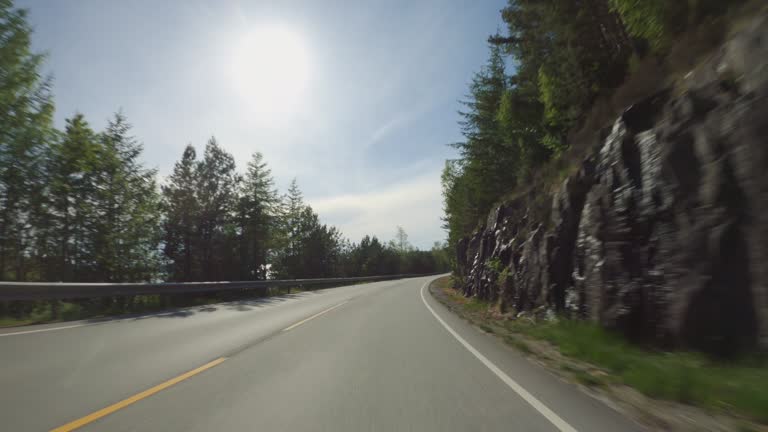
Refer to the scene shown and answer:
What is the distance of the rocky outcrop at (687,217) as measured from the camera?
485 cm

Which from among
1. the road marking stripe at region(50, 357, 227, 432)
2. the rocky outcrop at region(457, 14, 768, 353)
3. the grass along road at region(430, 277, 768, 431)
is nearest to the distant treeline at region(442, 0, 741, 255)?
the rocky outcrop at region(457, 14, 768, 353)

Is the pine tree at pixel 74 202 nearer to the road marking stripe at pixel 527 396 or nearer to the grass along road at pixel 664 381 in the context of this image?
the road marking stripe at pixel 527 396

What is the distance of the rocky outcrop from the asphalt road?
231 centimetres

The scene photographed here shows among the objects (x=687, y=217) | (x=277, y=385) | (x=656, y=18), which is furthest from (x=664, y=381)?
(x=656, y=18)

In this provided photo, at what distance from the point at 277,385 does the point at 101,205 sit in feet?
86.7

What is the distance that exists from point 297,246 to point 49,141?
47.6 metres

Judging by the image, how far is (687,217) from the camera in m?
5.71

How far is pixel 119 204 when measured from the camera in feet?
82.9

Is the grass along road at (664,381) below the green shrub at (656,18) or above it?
below

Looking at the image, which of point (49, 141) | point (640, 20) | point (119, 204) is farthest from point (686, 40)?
point (119, 204)

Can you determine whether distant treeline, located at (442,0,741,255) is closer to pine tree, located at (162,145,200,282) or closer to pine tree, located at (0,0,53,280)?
pine tree, located at (0,0,53,280)

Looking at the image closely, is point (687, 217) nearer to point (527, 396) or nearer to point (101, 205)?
point (527, 396)

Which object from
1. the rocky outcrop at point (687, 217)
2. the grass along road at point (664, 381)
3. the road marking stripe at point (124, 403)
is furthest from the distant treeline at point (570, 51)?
the road marking stripe at point (124, 403)

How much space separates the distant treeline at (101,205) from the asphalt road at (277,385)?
650 inches
